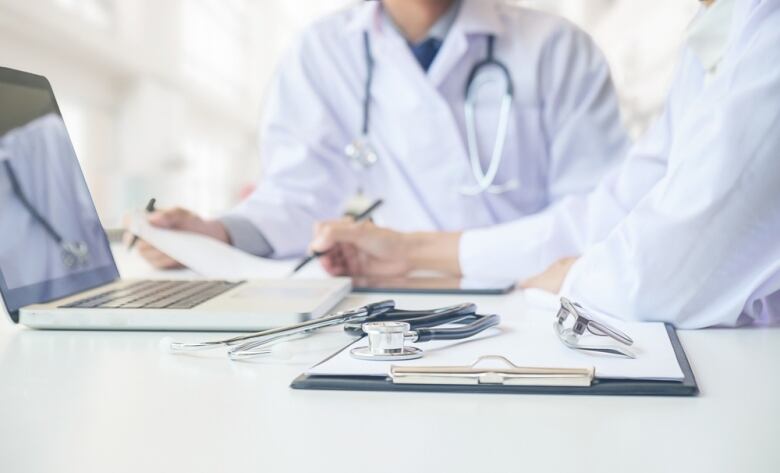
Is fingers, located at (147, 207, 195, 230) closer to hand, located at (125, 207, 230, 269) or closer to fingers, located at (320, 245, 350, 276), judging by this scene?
hand, located at (125, 207, 230, 269)

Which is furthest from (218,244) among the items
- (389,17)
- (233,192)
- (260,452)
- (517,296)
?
(233,192)

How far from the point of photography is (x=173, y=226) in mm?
1115

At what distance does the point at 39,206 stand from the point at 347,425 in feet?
1.52

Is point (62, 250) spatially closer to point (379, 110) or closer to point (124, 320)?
point (124, 320)

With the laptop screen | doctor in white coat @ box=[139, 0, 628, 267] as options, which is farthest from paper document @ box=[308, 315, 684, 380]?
doctor in white coat @ box=[139, 0, 628, 267]

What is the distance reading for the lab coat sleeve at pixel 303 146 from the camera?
4.65 ft

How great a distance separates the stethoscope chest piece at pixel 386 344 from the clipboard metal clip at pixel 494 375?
0.04m

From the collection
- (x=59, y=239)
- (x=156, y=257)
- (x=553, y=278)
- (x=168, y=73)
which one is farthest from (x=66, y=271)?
(x=168, y=73)

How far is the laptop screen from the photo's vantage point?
26.3 inches

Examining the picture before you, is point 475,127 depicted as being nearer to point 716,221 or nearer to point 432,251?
point 432,251

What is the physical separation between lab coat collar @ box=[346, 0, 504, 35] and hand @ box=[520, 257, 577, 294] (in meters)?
0.64

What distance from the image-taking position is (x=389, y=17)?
1464 mm

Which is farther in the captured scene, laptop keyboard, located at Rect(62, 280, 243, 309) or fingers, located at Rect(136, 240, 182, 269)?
fingers, located at Rect(136, 240, 182, 269)

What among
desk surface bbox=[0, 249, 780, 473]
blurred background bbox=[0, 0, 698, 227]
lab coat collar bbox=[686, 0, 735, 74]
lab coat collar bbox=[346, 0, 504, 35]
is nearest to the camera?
desk surface bbox=[0, 249, 780, 473]
